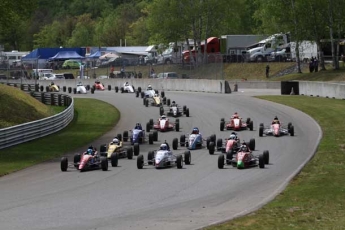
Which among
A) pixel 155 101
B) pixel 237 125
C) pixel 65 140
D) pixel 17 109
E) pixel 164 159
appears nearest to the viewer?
pixel 164 159

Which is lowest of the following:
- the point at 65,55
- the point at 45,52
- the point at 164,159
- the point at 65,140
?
the point at 65,140

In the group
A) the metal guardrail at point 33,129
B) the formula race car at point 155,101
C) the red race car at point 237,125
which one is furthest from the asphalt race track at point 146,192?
the formula race car at point 155,101

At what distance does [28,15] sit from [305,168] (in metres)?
27.3

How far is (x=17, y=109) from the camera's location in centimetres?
4162

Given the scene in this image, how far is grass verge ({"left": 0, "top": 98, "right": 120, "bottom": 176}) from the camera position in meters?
27.4

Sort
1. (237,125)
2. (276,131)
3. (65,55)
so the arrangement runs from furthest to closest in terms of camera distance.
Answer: (65,55), (237,125), (276,131)

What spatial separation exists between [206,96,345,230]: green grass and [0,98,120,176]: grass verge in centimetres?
931

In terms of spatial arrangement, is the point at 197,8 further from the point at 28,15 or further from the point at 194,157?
the point at 194,157

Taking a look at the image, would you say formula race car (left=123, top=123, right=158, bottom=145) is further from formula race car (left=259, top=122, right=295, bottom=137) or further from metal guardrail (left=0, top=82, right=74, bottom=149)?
formula race car (left=259, top=122, right=295, bottom=137)

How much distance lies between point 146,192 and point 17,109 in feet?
76.5

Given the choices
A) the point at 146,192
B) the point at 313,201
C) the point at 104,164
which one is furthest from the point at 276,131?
the point at 313,201

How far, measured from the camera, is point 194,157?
26.7 m

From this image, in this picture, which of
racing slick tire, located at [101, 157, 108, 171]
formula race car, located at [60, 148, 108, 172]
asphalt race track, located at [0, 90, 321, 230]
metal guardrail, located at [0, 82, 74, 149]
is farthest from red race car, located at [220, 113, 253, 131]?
racing slick tire, located at [101, 157, 108, 171]

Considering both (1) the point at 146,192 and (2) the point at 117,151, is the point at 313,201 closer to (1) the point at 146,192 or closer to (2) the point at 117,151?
(1) the point at 146,192
